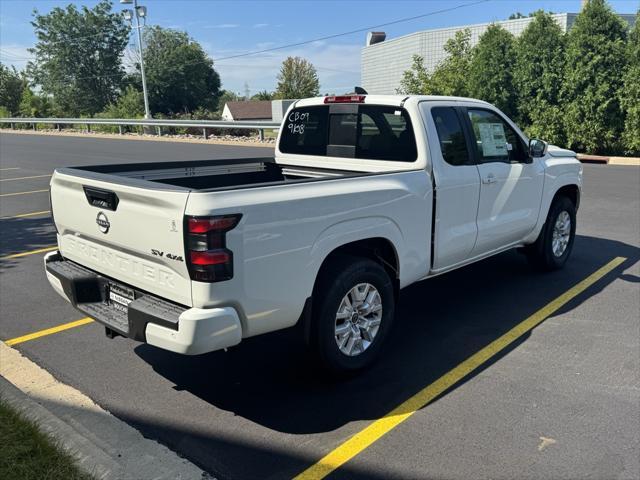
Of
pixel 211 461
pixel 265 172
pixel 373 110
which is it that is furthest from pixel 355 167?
pixel 211 461

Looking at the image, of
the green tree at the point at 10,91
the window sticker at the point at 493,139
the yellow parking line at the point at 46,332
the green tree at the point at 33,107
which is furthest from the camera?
the green tree at the point at 10,91

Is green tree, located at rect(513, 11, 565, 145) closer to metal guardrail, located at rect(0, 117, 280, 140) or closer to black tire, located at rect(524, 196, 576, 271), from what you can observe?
metal guardrail, located at rect(0, 117, 280, 140)

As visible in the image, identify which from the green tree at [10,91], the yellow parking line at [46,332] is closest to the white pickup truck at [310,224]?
the yellow parking line at [46,332]

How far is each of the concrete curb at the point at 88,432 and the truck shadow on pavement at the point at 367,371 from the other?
14 cm

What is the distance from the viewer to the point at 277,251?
325cm

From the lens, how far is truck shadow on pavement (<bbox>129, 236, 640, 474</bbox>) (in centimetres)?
355

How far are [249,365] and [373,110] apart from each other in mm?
2334

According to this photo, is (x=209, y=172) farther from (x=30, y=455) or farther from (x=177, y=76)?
(x=177, y=76)

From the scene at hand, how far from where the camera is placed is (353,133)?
16.5 ft

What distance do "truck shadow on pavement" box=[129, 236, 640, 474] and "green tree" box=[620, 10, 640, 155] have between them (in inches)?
494

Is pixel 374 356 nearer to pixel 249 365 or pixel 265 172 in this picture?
pixel 249 365

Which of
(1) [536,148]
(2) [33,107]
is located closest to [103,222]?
(1) [536,148]

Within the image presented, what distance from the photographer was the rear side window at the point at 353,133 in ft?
15.3

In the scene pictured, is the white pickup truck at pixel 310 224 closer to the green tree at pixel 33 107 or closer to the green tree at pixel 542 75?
the green tree at pixel 542 75
